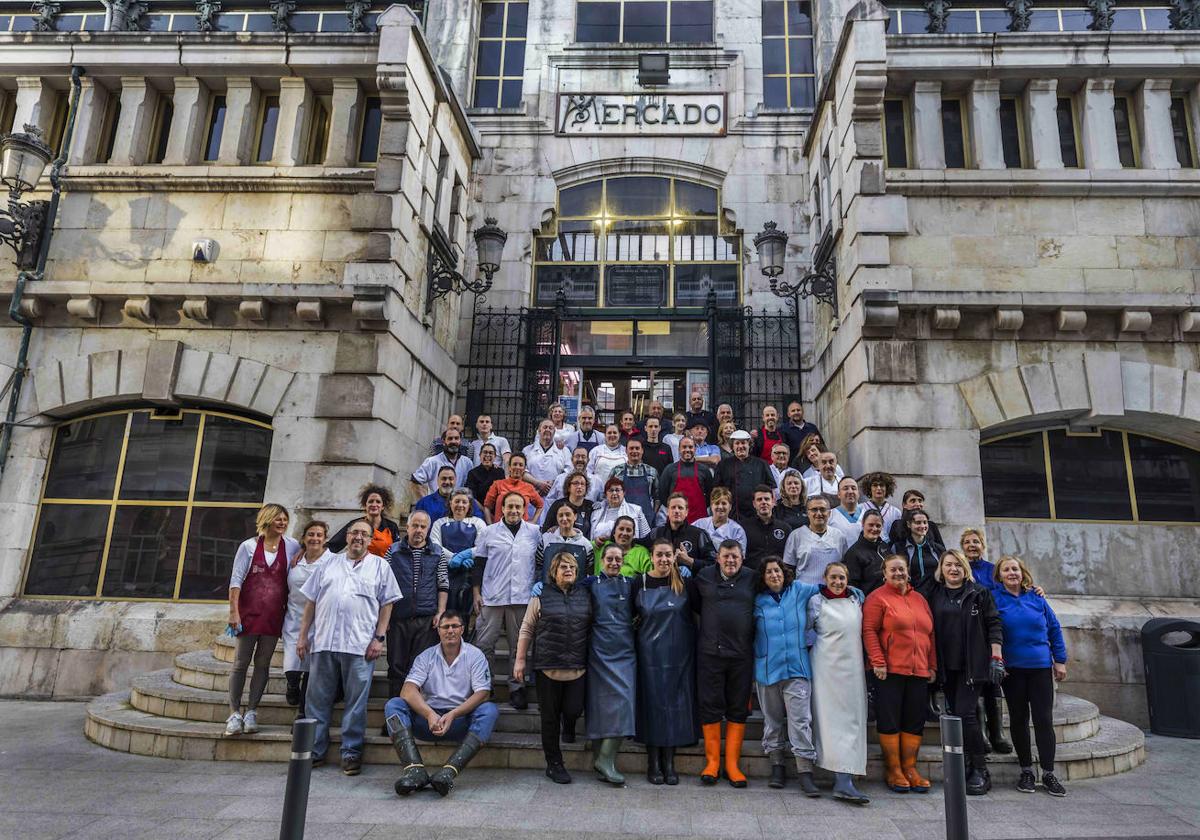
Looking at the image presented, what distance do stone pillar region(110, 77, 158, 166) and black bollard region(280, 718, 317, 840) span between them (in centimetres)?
1109

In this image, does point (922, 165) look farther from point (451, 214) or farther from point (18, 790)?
point (18, 790)

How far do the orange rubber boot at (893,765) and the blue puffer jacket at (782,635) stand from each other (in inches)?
32.7

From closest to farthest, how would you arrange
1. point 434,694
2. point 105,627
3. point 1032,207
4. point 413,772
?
point 413,772 → point 434,694 → point 105,627 → point 1032,207

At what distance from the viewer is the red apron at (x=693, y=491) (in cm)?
808

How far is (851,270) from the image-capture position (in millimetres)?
10562

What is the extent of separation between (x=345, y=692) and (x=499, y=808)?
179 centimetres

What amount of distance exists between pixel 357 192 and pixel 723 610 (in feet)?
27.9

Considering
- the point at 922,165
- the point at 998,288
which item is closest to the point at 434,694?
the point at 998,288

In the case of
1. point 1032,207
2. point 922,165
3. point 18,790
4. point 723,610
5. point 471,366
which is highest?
point 922,165

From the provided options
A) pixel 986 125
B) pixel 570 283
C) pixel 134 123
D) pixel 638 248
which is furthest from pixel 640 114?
pixel 134 123

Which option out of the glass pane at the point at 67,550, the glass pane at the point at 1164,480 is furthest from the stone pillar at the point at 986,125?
the glass pane at the point at 67,550

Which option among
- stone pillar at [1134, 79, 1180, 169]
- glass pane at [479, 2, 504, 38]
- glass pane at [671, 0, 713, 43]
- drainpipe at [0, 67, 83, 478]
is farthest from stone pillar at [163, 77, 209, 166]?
stone pillar at [1134, 79, 1180, 169]

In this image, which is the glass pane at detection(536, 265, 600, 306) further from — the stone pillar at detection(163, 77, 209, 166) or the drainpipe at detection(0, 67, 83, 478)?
the drainpipe at detection(0, 67, 83, 478)

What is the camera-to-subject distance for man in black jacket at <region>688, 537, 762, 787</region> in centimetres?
605
